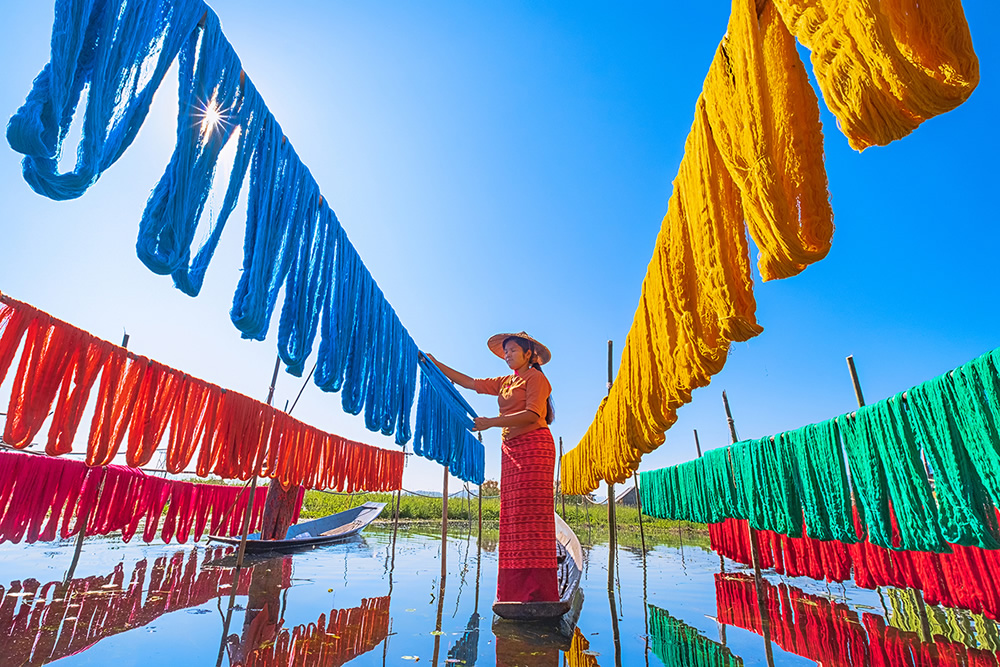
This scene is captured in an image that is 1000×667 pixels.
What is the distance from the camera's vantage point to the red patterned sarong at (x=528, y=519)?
3832mm

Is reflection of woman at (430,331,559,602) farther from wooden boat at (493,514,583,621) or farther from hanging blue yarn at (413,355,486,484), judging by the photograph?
hanging blue yarn at (413,355,486,484)

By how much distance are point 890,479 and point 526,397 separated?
2632mm

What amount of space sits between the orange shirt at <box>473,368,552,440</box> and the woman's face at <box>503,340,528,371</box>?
0.31ft

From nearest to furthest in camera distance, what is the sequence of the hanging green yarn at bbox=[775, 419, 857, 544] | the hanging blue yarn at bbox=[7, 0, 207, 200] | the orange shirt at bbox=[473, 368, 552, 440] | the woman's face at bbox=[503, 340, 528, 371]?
the hanging blue yarn at bbox=[7, 0, 207, 200]
the hanging green yarn at bbox=[775, 419, 857, 544]
the orange shirt at bbox=[473, 368, 552, 440]
the woman's face at bbox=[503, 340, 528, 371]

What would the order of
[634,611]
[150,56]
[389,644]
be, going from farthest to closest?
[634,611] → [389,644] → [150,56]

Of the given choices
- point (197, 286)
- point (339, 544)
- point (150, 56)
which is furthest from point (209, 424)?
point (339, 544)

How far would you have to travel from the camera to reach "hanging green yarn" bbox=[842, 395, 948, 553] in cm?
298

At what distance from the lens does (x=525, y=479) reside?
4035 millimetres

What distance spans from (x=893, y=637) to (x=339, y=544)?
446 inches

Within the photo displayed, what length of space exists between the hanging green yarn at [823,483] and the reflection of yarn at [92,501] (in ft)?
25.1

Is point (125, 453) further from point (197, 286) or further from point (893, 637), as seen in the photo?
point (893, 637)

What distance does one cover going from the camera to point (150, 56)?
1.82 metres

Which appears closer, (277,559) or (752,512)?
(752,512)

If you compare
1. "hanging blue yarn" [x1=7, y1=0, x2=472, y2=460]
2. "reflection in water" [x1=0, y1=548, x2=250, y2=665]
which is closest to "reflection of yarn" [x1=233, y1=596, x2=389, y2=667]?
"reflection in water" [x1=0, y1=548, x2=250, y2=665]
